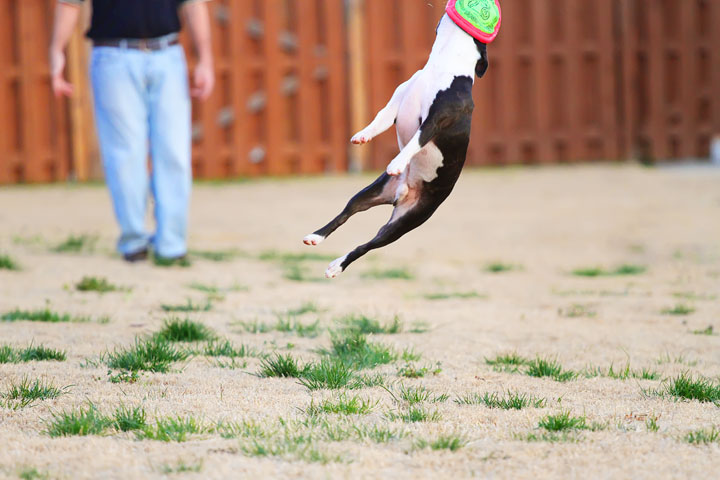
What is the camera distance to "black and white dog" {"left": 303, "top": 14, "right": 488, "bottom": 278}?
2023 mm

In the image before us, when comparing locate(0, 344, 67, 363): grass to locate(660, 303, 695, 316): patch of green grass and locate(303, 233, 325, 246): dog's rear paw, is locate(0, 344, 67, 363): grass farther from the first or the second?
locate(660, 303, 695, 316): patch of green grass

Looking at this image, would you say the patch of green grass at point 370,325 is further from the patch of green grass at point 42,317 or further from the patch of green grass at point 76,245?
the patch of green grass at point 76,245

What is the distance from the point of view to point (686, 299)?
4641mm

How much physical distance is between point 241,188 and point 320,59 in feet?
6.05

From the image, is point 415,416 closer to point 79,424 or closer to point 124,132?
point 79,424

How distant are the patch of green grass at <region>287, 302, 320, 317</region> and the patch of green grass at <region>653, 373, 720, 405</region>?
1729mm

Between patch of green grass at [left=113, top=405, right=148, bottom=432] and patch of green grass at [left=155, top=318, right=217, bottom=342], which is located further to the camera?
patch of green grass at [left=155, top=318, right=217, bottom=342]

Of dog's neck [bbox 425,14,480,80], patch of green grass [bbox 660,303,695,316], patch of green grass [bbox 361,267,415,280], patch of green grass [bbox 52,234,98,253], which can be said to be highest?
dog's neck [bbox 425,14,480,80]

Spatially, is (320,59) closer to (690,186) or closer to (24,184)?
(24,184)

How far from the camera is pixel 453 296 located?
4.76m

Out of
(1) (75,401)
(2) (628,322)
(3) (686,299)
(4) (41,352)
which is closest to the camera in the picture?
(1) (75,401)

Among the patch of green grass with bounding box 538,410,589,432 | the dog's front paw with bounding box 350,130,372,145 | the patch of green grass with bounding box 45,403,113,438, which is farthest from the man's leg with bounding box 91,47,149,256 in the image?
the patch of green grass with bounding box 538,410,589,432

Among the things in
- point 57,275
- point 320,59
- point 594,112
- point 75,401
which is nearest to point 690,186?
point 594,112

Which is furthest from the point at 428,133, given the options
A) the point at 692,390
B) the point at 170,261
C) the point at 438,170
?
the point at 170,261
